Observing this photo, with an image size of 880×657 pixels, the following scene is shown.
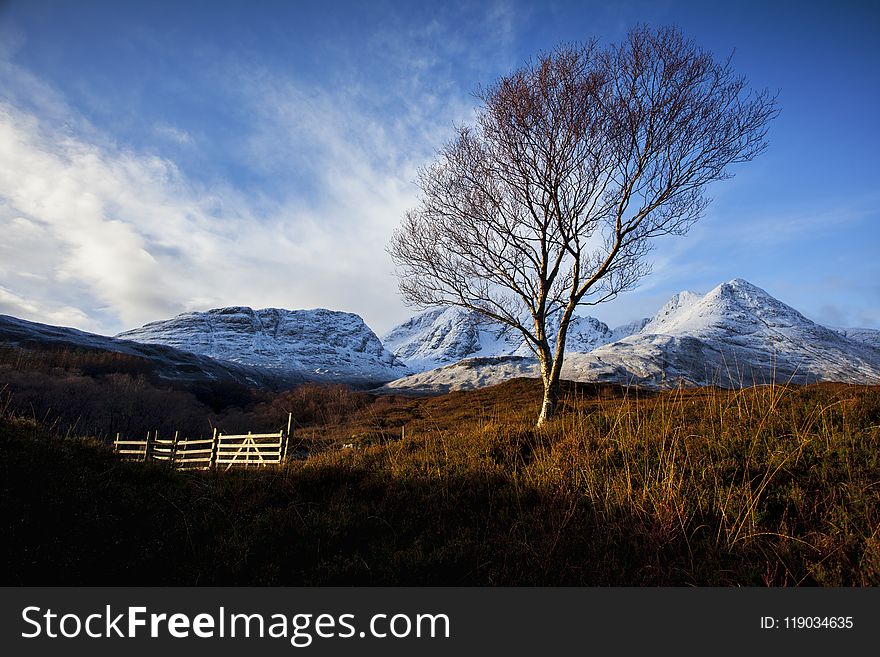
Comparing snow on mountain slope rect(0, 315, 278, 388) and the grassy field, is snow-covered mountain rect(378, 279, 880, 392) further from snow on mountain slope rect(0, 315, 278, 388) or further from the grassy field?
snow on mountain slope rect(0, 315, 278, 388)

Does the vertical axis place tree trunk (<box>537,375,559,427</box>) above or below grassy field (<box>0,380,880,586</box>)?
above

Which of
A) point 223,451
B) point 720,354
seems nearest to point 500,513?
point 223,451

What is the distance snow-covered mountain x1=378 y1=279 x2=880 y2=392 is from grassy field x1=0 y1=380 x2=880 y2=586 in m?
23.9

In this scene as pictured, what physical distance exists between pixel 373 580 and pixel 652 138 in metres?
11.2

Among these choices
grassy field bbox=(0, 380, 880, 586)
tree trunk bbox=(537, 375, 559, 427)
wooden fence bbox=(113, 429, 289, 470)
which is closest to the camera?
grassy field bbox=(0, 380, 880, 586)

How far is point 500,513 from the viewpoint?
4215 mm

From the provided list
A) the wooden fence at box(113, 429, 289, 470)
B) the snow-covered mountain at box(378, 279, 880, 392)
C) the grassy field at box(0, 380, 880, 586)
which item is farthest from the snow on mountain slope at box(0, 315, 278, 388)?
the grassy field at box(0, 380, 880, 586)

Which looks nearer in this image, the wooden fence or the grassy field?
the grassy field

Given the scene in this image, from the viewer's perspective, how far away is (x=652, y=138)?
969 cm

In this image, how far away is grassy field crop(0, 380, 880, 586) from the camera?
320cm

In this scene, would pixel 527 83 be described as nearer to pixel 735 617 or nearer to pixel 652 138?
pixel 652 138

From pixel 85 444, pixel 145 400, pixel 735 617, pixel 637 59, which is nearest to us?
pixel 735 617

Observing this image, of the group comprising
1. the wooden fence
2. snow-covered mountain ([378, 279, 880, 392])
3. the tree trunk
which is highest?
snow-covered mountain ([378, 279, 880, 392])

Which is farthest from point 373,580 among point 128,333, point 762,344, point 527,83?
point 128,333
